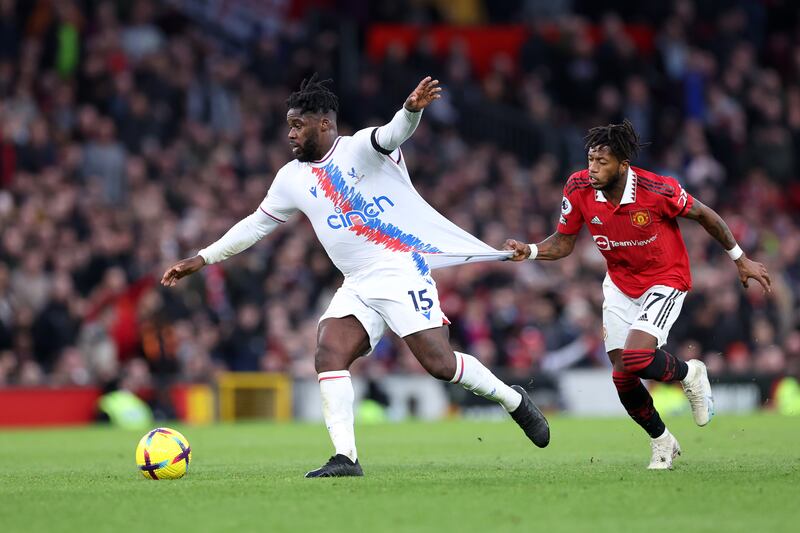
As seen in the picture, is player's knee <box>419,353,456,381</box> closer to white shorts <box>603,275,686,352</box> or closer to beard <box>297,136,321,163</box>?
white shorts <box>603,275,686,352</box>

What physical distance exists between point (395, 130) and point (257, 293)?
1249 centimetres

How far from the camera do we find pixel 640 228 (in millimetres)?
9969

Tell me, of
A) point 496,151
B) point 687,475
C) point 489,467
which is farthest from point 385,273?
point 496,151

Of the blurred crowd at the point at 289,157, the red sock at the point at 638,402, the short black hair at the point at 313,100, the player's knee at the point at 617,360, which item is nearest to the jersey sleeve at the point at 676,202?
the player's knee at the point at 617,360

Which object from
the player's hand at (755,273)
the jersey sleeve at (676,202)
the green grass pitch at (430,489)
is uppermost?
the jersey sleeve at (676,202)

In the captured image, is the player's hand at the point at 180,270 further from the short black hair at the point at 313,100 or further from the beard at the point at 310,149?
the short black hair at the point at 313,100

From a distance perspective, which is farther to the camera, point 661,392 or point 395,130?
point 661,392

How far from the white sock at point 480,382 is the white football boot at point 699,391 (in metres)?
Answer: 1.21

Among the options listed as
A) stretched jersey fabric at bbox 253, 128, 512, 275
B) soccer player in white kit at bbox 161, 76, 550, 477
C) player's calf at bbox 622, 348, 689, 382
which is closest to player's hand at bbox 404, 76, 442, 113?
soccer player in white kit at bbox 161, 76, 550, 477

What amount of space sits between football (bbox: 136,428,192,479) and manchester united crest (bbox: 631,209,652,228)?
353 centimetres

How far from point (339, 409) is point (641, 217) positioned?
2.50 metres

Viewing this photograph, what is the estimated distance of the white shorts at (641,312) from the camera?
9.93 m

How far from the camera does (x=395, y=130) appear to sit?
938 cm

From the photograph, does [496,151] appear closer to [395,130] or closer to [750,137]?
[750,137]
